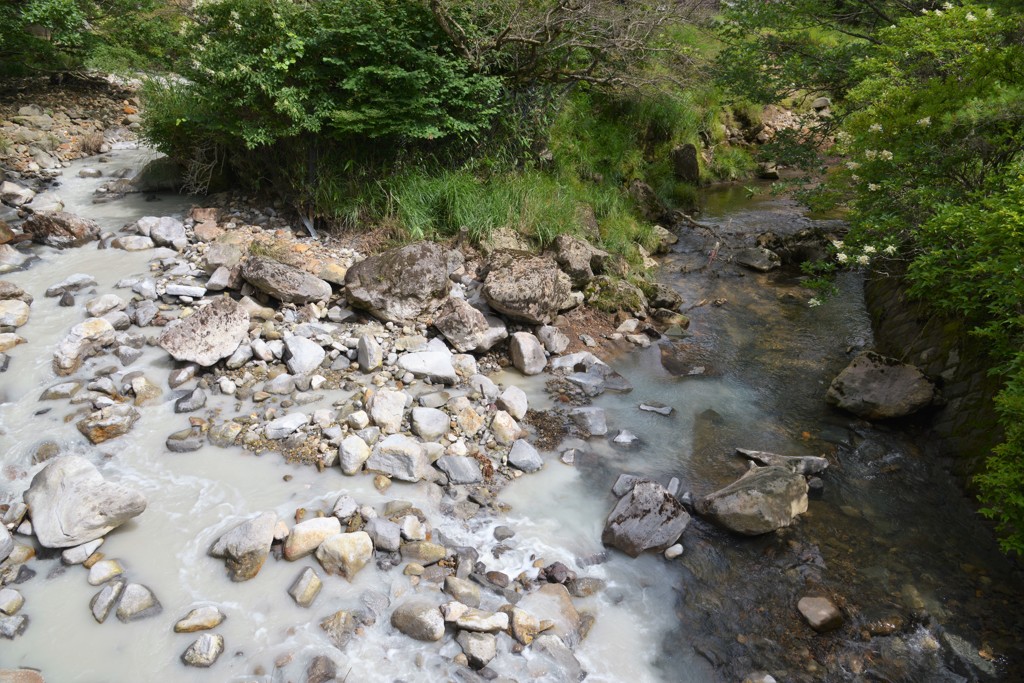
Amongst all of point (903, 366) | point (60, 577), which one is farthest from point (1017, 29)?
point (60, 577)

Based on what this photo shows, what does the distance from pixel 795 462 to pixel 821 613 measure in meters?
1.67

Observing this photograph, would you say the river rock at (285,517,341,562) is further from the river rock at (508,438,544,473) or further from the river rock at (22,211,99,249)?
the river rock at (22,211,99,249)

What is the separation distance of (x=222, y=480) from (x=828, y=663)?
4652 millimetres

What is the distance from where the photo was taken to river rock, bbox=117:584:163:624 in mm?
3787

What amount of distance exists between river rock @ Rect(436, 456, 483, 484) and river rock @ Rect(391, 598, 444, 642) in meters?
1.35

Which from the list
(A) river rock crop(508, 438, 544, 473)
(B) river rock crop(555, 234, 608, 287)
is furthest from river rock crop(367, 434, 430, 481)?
(B) river rock crop(555, 234, 608, 287)

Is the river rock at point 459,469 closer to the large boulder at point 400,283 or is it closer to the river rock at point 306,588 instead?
the river rock at point 306,588

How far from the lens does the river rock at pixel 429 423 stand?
18.2ft

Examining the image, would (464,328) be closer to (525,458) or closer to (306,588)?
(525,458)

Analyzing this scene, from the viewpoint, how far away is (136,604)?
3816 millimetres

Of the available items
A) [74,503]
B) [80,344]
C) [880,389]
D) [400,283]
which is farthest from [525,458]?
[80,344]

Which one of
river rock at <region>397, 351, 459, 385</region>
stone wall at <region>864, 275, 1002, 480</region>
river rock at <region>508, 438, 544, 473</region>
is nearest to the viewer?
stone wall at <region>864, 275, 1002, 480</region>

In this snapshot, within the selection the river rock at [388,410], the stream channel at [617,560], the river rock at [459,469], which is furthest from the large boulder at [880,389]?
the river rock at [388,410]

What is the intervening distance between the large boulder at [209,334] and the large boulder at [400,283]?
1.31 metres
